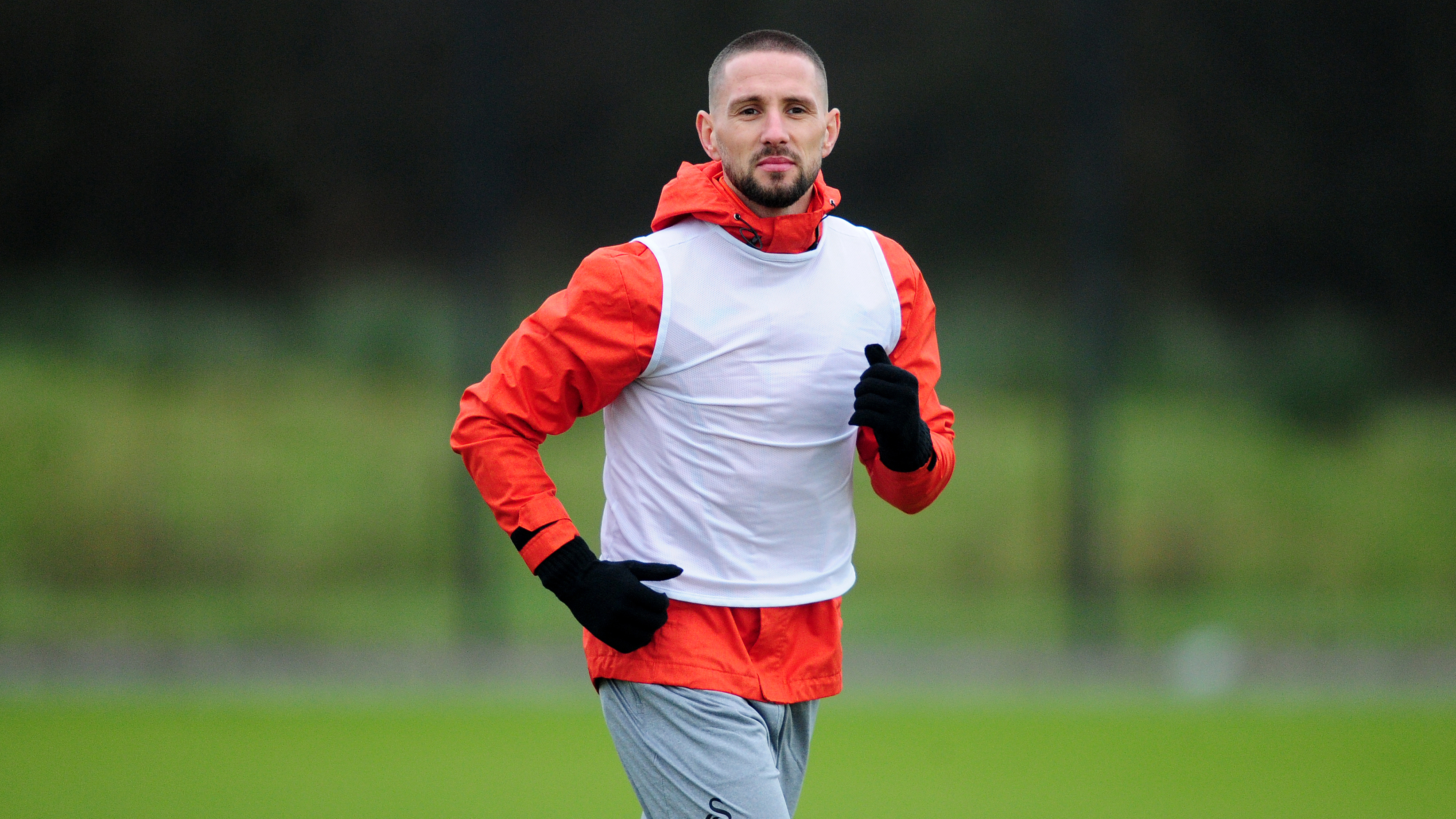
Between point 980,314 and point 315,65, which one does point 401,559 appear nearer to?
point 315,65

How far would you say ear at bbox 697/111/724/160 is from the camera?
248 cm

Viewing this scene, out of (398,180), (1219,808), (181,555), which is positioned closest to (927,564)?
(1219,808)

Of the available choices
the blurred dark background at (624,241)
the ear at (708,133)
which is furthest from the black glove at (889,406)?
the blurred dark background at (624,241)

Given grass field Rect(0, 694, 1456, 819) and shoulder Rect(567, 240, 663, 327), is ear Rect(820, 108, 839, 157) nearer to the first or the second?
shoulder Rect(567, 240, 663, 327)

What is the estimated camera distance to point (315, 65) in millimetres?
6363

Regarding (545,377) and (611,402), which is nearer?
(545,377)

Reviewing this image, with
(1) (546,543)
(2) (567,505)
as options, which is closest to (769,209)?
(1) (546,543)

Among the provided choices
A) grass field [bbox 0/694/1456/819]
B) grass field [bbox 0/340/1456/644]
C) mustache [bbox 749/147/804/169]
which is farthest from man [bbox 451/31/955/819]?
grass field [bbox 0/340/1456/644]

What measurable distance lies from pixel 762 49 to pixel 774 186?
0.23 metres

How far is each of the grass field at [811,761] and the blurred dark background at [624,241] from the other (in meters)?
0.87

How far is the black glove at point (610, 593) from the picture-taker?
221 centimetres

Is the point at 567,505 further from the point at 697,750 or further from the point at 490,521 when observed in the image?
the point at 697,750

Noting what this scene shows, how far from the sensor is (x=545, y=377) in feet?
7.43

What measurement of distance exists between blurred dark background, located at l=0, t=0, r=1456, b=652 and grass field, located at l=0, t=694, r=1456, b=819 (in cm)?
87
